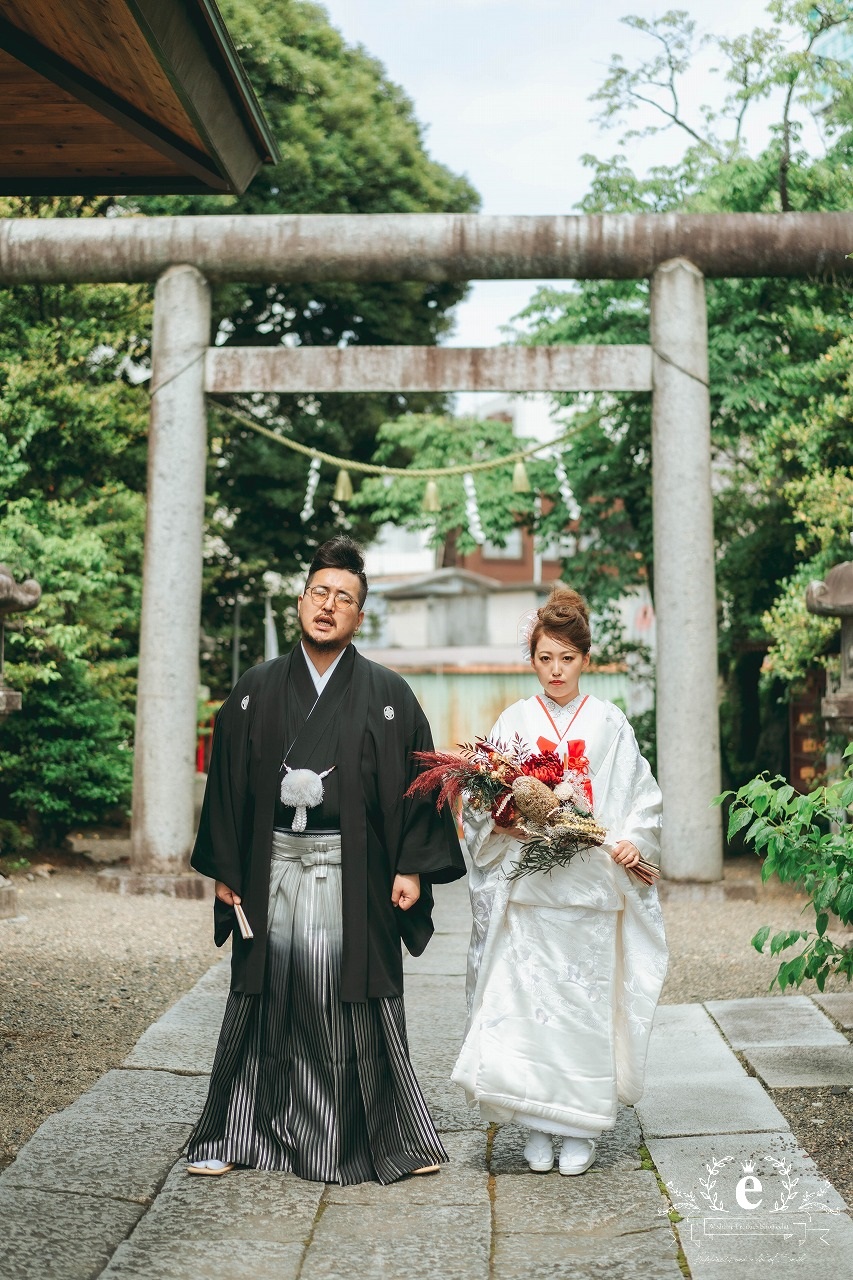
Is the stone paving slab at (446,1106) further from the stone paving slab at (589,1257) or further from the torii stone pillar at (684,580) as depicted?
the torii stone pillar at (684,580)

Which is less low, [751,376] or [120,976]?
[751,376]

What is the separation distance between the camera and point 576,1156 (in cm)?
384

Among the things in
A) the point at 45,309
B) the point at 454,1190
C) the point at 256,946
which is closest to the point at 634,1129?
the point at 454,1190

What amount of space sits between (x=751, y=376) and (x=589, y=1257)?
8532 mm

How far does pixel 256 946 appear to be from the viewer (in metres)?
3.88

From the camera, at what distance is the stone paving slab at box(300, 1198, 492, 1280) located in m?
3.15

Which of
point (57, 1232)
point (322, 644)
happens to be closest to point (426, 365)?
point (322, 644)

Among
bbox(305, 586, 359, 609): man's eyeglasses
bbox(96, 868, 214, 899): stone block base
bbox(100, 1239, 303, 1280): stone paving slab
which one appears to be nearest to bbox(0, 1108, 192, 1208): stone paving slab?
bbox(100, 1239, 303, 1280): stone paving slab

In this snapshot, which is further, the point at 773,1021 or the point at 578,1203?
the point at 773,1021

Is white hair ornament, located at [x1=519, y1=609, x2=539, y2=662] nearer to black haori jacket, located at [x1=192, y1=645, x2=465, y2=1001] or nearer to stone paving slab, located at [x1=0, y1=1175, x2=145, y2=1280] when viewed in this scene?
black haori jacket, located at [x1=192, y1=645, x2=465, y2=1001]

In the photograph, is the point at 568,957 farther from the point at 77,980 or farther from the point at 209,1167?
the point at 77,980

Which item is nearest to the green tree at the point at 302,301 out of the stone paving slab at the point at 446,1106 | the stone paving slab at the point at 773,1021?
the stone paving slab at the point at 773,1021

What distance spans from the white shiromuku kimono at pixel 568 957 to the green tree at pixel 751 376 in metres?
5.30

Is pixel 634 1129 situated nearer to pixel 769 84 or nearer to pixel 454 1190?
pixel 454 1190
